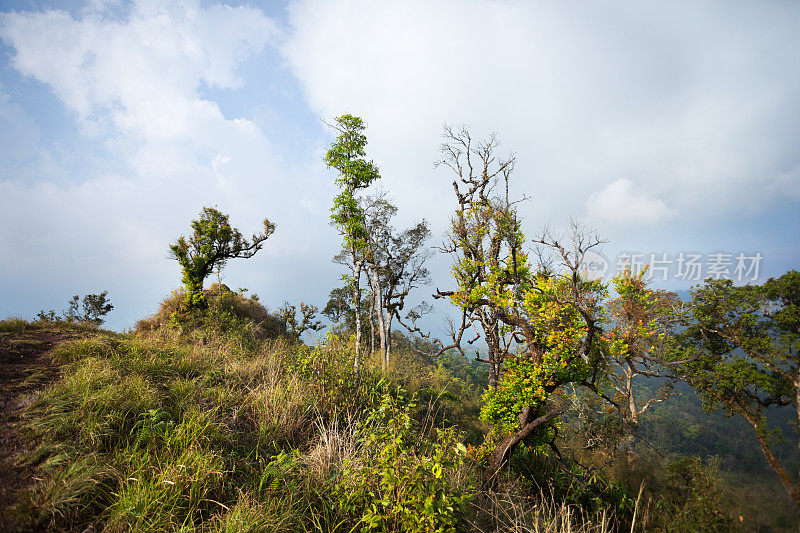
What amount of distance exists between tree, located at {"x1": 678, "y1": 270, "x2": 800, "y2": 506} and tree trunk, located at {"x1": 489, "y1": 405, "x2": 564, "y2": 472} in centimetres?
791

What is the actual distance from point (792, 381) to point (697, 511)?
9.06m

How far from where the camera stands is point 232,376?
5527 mm

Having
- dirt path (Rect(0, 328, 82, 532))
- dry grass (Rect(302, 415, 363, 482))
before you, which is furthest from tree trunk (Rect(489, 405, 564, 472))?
dirt path (Rect(0, 328, 82, 532))

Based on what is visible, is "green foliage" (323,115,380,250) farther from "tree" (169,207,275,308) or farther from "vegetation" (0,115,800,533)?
"tree" (169,207,275,308)

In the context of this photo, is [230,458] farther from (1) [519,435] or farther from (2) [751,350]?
(2) [751,350]

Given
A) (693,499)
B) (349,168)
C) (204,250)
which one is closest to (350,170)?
(349,168)

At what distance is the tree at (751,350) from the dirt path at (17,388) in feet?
55.5

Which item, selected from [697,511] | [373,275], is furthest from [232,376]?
[373,275]

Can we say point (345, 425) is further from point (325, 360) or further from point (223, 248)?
point (223, 248)

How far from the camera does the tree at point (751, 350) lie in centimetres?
1223

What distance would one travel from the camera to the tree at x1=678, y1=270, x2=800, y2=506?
12.2 meters

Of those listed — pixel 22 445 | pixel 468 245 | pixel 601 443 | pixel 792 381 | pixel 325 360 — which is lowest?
pixel 601 443

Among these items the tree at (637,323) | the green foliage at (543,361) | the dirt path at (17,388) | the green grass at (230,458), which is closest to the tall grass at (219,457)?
the green grass at (230,458)

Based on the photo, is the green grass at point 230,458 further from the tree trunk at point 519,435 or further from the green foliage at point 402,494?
the tree trunk at point 519,435
